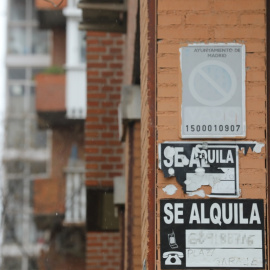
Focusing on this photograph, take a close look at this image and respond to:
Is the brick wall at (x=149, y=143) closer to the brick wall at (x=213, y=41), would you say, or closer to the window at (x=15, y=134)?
the brick wall at (x=213, y=41)

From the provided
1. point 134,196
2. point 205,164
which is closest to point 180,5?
point 205,164

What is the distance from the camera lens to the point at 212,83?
5.11 meters

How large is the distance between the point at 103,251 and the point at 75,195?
1097 centimetres

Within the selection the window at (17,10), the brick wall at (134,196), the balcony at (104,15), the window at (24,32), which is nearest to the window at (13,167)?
the window at (24,32)

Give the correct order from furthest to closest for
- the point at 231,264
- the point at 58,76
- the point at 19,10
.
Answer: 1. the point at 19,10
2. the point at 58,76
3. the point at 231,264

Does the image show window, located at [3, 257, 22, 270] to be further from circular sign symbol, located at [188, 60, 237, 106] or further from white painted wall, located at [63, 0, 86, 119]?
circular sign symbol, located at [188, 60, 237, 106]

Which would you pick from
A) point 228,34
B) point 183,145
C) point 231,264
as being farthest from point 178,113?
point 231,264

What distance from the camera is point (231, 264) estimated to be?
16.2 feet

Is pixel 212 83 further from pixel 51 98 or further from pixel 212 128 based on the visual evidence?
pixel 51 98

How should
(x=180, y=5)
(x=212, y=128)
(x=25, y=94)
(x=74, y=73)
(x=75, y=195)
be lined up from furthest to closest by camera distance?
(x=25, y=94)
(x=74, y=73)
(x=75, y=195)
(x=180, y=5)
(x=212, y=128)

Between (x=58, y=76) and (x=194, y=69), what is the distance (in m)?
20.6

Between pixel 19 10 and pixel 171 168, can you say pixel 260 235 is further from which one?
pixel 19 10

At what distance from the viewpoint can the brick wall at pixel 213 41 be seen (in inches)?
199

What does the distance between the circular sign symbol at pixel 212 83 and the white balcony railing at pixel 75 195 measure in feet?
54.0
